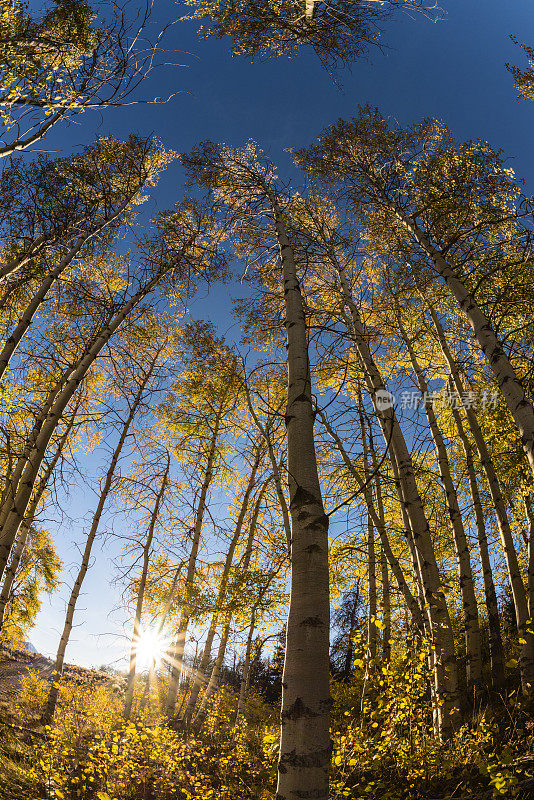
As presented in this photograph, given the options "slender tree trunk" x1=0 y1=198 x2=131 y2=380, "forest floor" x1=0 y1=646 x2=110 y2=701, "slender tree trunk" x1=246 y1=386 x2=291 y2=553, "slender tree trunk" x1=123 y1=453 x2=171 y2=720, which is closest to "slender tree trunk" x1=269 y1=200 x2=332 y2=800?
"slender tree trunk" x1=246 y1=386 x2=291 y2=553

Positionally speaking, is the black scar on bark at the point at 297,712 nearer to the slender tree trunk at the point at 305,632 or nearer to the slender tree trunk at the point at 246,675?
the slender tree trunk at the point at 305,632

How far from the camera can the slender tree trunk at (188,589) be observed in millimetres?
7684

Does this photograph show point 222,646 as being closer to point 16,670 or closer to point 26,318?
point 26,318

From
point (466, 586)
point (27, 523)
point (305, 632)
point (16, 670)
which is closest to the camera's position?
point (305, 632)

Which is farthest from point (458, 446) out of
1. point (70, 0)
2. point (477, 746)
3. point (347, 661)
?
point (347, 661)

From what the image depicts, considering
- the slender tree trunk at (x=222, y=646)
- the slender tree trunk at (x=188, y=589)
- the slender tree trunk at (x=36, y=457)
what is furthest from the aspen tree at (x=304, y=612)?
the slender tree trunk at (x=188, y=589)

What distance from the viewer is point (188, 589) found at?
25.6 ft

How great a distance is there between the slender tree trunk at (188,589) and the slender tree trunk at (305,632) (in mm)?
6760

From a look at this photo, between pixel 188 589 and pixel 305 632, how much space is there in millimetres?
6903

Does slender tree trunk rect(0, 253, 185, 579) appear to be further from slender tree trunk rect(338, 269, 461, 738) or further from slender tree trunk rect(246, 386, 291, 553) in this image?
slender tree trunk rect(338, 269, 461, 738)

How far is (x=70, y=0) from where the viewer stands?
17.7 ft

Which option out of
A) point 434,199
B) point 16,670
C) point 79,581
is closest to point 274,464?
point 434,199

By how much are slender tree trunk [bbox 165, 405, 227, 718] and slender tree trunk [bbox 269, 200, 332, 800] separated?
6.76 m

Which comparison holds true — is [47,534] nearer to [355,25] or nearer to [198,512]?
[198,512]
